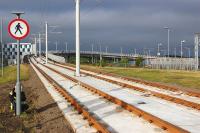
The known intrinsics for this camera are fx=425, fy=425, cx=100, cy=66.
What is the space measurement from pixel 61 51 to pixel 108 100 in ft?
584

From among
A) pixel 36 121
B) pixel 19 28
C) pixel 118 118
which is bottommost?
pixel 36 121

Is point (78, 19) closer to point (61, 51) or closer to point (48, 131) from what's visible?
point (48, 131)

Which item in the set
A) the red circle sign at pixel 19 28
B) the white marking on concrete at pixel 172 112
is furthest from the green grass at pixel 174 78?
the red circle sign at pixel 19 28

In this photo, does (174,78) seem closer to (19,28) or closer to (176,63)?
(19,28)

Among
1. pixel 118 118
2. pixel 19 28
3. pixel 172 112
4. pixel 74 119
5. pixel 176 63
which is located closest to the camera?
pixel 74 119

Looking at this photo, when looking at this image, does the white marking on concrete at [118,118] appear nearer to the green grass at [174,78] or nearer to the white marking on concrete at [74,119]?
the white marking on concrete at [74,119]


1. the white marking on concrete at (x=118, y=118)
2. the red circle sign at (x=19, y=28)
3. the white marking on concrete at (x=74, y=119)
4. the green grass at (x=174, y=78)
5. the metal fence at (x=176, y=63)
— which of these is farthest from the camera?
the metal fence at (x=176, y=63)

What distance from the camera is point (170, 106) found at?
16.6 m

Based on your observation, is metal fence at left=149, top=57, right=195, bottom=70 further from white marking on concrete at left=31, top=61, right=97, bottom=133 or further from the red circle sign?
the red circle sign

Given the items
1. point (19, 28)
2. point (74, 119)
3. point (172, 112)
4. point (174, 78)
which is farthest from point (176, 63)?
point (74, 119)

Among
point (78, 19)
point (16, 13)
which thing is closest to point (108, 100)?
point (16, 13)

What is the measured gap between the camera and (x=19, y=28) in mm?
14617

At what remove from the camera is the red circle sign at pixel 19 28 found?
1455 cm

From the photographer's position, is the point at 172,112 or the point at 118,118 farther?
the point at 172,112
